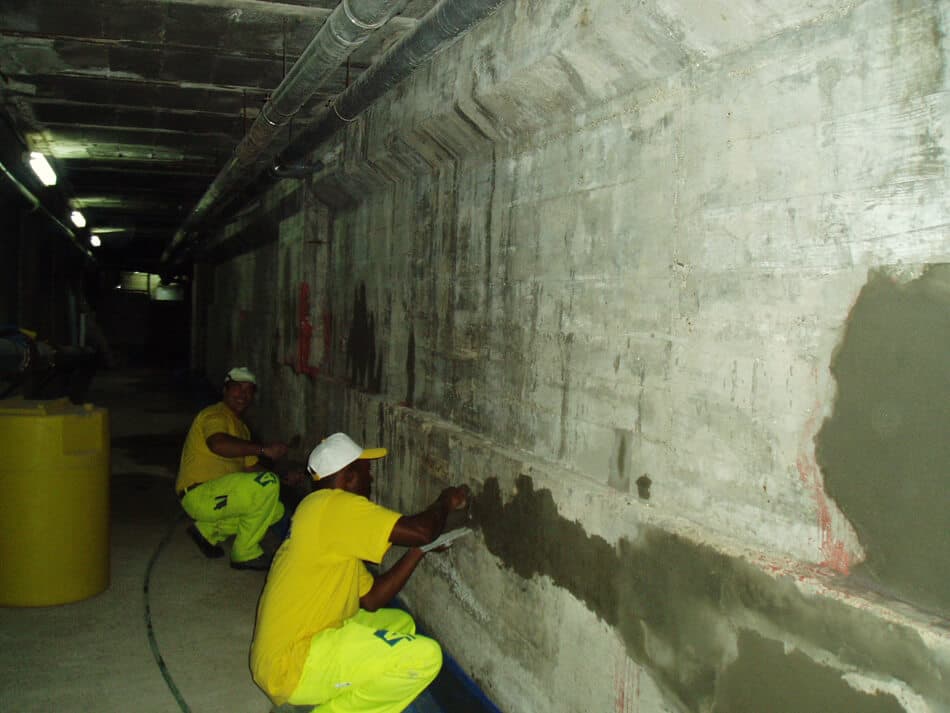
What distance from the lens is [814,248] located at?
2.15 meters

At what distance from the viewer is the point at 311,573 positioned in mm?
3457

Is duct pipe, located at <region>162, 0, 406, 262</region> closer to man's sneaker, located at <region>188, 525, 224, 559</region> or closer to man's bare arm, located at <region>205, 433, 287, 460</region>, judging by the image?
man's bare arm, located at <region>205, 433, 287, 460</region>

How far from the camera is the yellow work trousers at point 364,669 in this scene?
11.0 feet

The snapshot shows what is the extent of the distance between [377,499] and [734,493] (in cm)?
380

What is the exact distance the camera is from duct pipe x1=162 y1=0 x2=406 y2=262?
3477 mm

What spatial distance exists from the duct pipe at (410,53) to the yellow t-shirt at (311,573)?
2.34m

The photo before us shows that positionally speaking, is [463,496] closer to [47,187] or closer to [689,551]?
[689,551]

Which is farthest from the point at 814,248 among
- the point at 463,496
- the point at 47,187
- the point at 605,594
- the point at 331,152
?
the point at 47,187

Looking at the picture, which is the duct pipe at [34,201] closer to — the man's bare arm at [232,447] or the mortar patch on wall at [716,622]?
the man's bare arm at [232,447]

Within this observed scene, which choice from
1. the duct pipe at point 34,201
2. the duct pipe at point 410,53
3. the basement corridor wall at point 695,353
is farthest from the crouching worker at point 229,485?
the duct pipe at point 34,201

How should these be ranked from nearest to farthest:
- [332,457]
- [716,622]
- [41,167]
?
[716,622], [332,457], [41,167]

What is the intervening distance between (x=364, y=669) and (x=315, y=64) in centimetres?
324

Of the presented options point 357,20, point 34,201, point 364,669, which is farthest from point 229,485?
point 34,201

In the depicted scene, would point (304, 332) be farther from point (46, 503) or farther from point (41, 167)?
point (41, 167)
